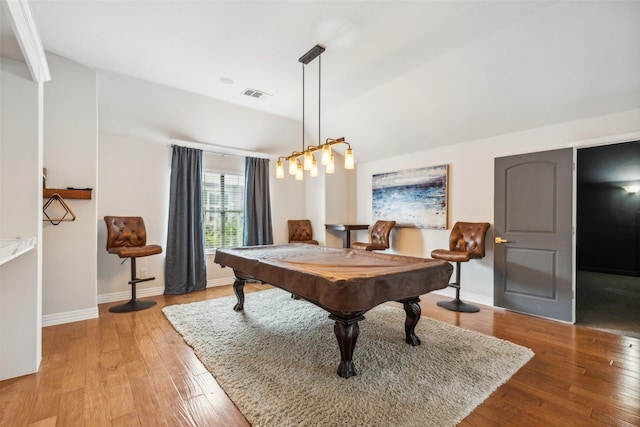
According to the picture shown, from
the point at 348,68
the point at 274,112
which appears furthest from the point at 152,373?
the point at 274,112

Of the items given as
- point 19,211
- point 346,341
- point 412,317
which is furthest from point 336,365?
point 19,211

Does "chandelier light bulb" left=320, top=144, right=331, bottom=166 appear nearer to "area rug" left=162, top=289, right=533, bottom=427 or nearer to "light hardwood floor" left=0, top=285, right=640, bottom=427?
"area rug" left=162, top=289, right=533, bottom=427

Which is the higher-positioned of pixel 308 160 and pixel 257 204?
pixel 308 160

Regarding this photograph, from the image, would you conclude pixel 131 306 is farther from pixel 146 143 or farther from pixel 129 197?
pixel 146 143

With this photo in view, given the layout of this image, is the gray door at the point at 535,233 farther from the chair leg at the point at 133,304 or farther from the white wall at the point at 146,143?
the chair leg at the point at 133,304

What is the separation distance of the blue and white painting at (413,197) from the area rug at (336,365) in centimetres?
191

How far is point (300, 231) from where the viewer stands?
5.74 m

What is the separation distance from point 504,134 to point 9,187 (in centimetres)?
521

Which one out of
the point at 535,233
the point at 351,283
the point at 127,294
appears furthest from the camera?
the point at 127,294

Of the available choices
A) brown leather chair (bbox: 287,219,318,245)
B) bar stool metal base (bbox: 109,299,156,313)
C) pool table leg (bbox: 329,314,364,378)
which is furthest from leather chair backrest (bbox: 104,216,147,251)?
pool table leg (bbox: 329,314,364,378)

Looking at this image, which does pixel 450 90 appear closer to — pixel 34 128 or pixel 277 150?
pixel 277 150

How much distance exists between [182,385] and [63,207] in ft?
8.48

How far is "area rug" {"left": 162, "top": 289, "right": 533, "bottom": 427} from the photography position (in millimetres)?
1656

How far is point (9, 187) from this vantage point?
2127 mm
